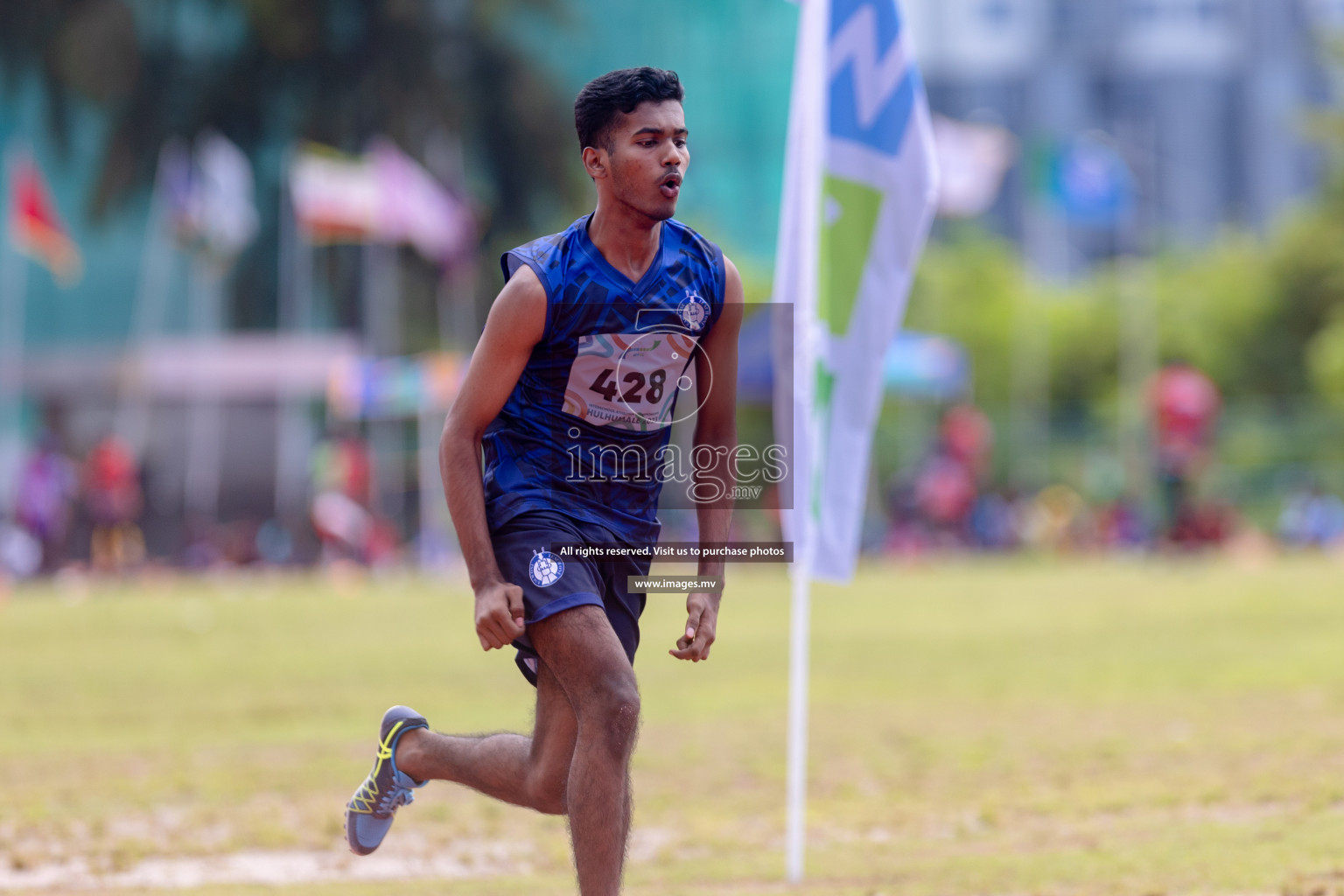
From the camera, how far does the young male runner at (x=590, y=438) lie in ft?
14.7

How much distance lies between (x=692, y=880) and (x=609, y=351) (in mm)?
2472

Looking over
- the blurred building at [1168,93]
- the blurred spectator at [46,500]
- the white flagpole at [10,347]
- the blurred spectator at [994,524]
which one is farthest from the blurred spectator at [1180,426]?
the blurred building at [1168,93]

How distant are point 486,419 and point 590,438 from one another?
29 centimetres

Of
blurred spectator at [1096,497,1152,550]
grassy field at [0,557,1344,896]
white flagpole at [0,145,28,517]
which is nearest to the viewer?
grassy field at [0,557,1344,896]

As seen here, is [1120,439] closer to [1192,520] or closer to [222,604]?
[1192,520]

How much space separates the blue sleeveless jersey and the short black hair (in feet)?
0.86

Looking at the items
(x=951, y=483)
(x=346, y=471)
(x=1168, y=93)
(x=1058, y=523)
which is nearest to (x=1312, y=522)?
(x=1058, y=523)

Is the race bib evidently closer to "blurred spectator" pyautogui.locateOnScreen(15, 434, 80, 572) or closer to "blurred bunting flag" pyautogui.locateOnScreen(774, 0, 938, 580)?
"blurred bunting flag" pyautogui.locateOnScreen(774, 0, 938, 580)

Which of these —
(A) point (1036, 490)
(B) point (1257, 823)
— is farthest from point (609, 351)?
(A) point (1036, 490)

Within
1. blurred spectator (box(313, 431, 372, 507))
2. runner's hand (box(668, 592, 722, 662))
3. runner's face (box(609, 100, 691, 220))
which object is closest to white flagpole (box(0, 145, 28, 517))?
blurred spectator (box(313, 431, 372, 507))

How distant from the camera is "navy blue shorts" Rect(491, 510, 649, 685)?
4516 mm

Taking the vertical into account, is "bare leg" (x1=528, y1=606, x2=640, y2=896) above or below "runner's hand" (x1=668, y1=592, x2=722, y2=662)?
below

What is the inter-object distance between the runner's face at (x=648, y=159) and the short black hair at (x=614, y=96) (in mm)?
22

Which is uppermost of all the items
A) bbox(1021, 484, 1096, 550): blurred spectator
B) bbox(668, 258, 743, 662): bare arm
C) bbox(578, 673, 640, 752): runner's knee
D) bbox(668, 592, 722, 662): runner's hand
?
bbox(668, 258, 743, 662): bare arm
